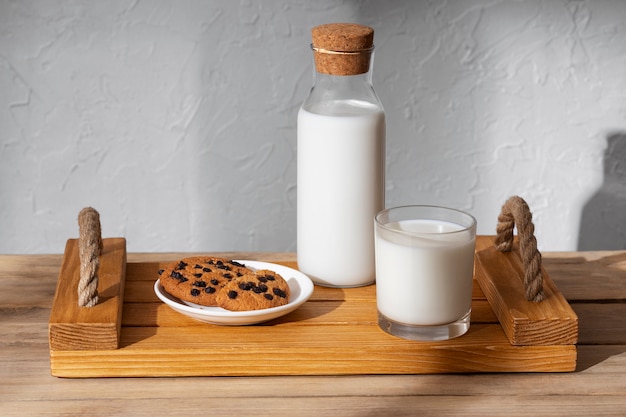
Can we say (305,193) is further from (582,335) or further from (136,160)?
(136,160)

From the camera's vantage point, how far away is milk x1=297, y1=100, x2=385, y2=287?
101cm

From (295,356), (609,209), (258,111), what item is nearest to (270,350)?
(295,356)

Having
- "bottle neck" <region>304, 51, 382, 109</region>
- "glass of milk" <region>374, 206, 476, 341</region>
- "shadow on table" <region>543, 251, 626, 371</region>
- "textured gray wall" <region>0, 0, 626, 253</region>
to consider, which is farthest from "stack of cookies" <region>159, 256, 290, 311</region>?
"textured gray wall" <region>0, 0, 626, 253</region>

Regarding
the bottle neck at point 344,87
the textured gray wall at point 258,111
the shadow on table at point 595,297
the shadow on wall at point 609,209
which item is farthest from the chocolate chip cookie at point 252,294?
the shadow on wall at point 609,209

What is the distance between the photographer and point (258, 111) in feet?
6.38

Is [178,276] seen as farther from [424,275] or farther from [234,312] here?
[424,275]

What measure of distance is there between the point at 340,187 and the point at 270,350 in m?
0.24

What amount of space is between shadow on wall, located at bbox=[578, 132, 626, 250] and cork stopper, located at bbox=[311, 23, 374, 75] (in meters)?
1.24

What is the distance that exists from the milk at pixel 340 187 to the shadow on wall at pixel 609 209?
1.19m

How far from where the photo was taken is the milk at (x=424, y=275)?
0.88 meters

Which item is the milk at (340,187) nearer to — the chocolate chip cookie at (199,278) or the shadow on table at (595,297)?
the chocolate chip cookie at (199,278)

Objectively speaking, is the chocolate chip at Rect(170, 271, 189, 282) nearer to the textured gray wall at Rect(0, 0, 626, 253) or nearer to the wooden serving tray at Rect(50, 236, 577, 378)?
the wooden serving tray at Rect(50, 236, 577, 378)

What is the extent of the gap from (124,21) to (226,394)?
1243 millimetres

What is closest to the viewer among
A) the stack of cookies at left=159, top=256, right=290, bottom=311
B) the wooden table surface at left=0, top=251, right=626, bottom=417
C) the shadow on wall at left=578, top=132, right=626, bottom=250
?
the wooden table surface at left=0, top=251, right=626, bottom=417
